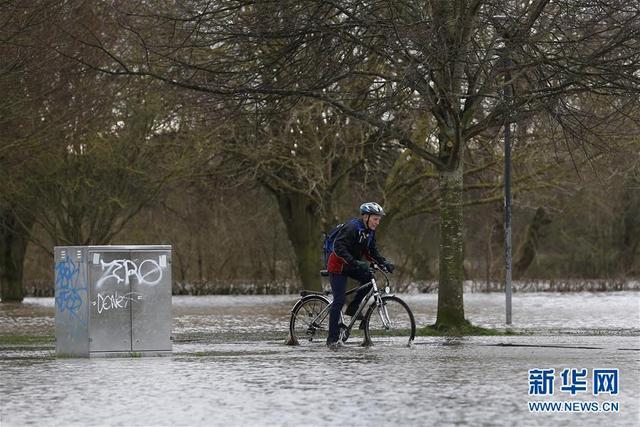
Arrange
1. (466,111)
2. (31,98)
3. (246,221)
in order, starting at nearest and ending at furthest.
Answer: (466,111) < (31,98) < (246,221)

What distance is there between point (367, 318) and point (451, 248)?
13.4 feet

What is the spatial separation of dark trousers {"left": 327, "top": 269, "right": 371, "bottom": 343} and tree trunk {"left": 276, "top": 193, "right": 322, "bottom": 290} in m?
→ 20.0

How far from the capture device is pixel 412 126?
29125 millimetres

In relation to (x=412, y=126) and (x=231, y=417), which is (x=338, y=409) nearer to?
(x=231, y=417)

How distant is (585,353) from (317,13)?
6566 millimetres

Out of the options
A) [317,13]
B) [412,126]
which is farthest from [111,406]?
[412,126]

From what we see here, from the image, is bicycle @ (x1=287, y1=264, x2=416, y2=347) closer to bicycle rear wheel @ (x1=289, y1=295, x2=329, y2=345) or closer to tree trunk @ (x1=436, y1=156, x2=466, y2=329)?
bicycle rear wheel @ (x1=289, y1=295, x2=329, y2=345)

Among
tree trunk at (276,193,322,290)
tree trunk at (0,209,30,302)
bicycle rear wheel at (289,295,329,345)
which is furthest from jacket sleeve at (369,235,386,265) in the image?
tree trunk at (0,209,30,302)

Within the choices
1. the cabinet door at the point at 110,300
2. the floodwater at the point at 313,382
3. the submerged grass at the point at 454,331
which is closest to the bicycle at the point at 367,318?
the floodwater at the point at 313,382

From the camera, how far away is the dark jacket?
52.3 feet

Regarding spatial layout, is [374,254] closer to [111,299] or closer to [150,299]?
[150,299]

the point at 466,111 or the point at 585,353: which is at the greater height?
the point at 466,111

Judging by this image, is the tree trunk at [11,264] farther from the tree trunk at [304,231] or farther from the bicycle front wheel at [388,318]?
the bicycle front wheel at [388,318]

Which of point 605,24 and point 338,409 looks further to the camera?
point 605,24
